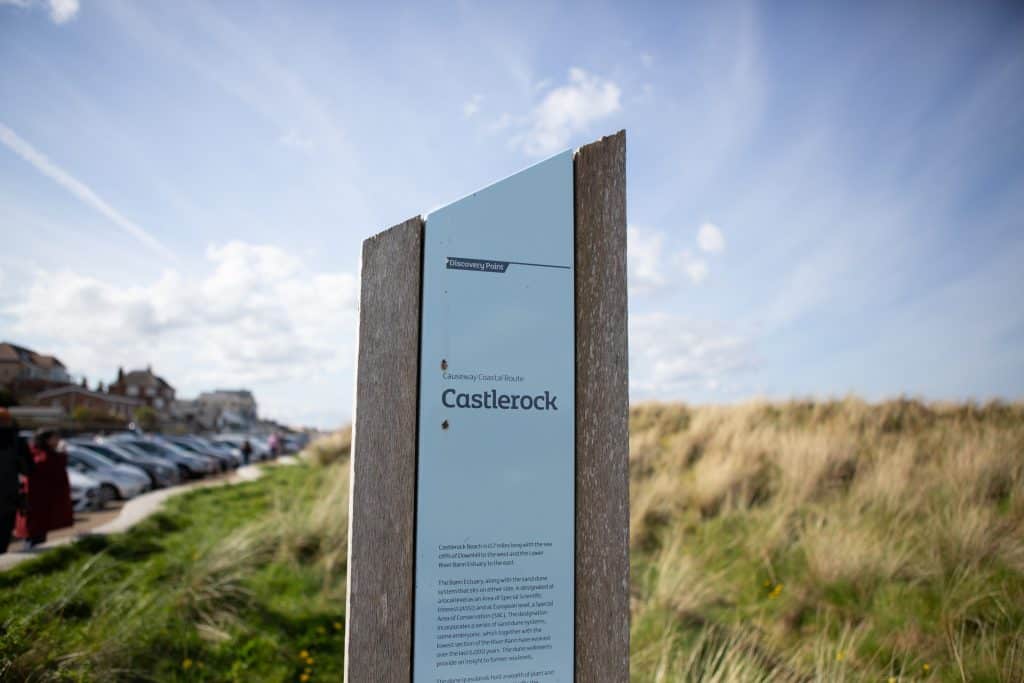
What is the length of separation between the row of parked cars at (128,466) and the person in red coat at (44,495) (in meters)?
4.76

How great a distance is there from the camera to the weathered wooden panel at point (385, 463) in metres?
1.79

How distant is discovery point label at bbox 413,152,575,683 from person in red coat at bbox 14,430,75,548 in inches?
331

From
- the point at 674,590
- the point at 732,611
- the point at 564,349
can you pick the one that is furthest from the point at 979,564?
the point at 564,349

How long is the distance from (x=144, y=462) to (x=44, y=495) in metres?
10.7

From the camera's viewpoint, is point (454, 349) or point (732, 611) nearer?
point (454, 349)

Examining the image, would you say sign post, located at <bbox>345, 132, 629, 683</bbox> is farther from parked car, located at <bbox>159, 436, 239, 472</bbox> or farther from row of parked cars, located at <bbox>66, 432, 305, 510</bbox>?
parked car, located at <bbox>159, 436, 239, 472</bbox>

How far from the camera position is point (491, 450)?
1.88 metres

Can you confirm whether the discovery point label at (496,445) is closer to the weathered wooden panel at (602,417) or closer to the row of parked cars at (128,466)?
the weathered wooden panel at (602,417)

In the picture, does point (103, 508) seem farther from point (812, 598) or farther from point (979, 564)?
point (979, 564)

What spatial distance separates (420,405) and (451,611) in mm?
627

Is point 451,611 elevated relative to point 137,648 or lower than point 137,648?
elevated

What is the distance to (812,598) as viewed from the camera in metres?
4.57

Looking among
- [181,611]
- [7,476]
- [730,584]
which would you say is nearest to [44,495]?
[7,476]

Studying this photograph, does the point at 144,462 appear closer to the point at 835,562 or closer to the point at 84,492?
the point at 84,492
